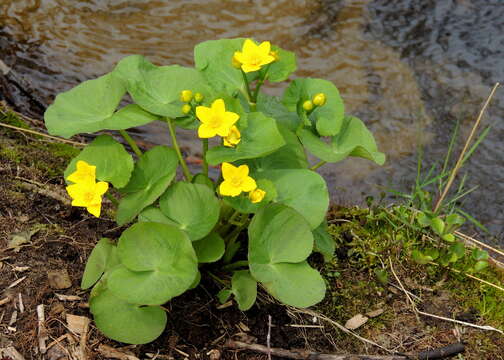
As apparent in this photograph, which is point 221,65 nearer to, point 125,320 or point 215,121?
point 215,121

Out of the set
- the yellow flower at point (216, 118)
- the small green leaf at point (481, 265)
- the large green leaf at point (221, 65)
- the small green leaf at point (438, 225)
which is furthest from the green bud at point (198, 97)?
the small green leaf at point (481, 265)

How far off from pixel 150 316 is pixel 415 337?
3.27ft

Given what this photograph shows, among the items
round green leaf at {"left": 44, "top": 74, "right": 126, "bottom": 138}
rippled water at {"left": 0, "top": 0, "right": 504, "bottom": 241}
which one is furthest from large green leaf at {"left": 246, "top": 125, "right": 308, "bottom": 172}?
rippled water at {"left": 0, "top": 0, "right": 504, "bottom": 241}

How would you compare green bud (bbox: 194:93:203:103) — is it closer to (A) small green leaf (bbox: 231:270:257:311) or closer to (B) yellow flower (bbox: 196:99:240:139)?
(B) yellow flower (bbox: 196:99:240:139)

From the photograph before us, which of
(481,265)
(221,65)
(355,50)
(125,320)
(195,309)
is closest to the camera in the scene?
(125,320)

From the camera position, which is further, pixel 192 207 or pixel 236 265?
pixel 236 265

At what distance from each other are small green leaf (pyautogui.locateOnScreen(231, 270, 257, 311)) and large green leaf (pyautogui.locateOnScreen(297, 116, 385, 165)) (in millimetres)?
490

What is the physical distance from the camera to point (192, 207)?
1837 millimetres

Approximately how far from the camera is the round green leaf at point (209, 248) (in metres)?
1.85

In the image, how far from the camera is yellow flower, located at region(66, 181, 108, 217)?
5.41ft

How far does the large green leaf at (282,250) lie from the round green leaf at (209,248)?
0.44 feet

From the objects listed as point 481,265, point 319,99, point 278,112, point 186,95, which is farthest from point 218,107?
point 481,265

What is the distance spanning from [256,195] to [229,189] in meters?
0.09

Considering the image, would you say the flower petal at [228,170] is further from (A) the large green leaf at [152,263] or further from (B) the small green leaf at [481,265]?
(B) the small green leaf at [481,265]
